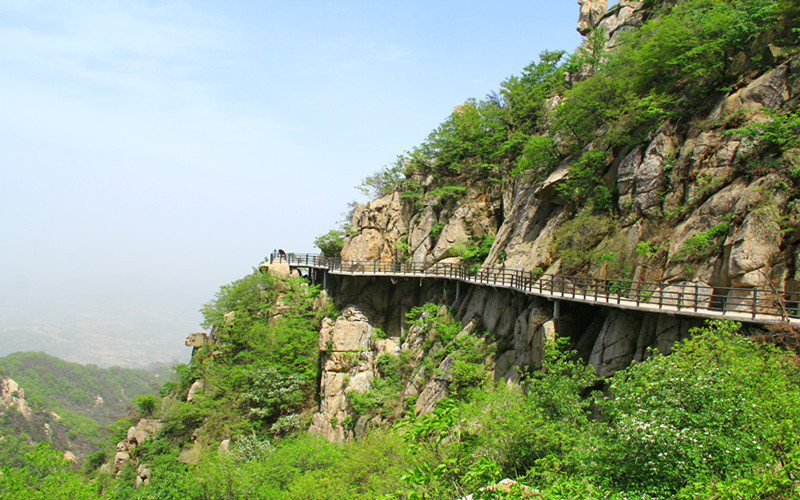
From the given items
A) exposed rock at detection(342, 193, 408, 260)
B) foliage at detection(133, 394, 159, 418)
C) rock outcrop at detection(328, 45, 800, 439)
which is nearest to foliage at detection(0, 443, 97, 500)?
rock outcrop at detection(328, 45, 800, 439)

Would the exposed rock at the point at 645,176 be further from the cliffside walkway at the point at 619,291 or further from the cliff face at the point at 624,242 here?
the cliffside walkway at the point at 619,291

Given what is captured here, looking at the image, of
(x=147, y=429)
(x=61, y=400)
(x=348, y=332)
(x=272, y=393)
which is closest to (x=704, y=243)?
(x=348, y=332)

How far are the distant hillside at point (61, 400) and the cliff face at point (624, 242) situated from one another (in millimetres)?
90015

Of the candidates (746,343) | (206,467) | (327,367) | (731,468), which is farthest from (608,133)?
(206,467)

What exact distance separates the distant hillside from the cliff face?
9002 centimetres

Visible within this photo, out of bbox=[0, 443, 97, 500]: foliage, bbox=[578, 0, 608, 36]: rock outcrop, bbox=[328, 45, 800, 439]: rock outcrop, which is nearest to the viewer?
bbox=[328, 45, 800, 439]: rock outcrop

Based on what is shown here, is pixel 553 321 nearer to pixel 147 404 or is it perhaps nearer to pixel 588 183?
pixel 588 183

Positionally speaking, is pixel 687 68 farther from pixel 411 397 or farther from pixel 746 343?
pixel 411 397

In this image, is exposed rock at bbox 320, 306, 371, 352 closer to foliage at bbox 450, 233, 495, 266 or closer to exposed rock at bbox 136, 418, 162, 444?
foliage at bbox 450, 233, 495, 266

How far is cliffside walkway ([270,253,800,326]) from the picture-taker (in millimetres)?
12258

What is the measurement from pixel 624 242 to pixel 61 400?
193m

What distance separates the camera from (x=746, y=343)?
10367mm

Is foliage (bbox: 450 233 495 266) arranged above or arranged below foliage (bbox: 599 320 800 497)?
above

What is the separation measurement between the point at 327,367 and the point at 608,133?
2278 cm
